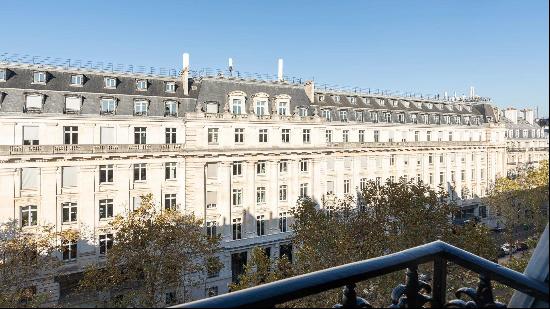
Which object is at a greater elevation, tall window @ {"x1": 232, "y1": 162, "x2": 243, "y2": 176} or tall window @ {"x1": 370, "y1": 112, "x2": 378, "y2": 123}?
tall window @ {"x1": 370, "y1": 112, "x2": 378, "y2": 123}

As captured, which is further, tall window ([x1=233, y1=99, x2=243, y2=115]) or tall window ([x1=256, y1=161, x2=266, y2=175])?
tall window ([x1=256, y1=161, x2=266, y2=175])

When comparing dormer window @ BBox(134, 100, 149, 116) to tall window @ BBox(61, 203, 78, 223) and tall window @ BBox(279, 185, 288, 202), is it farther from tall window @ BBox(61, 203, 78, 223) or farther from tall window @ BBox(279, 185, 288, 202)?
tall window @ BBox(279, 185, 288, 202)

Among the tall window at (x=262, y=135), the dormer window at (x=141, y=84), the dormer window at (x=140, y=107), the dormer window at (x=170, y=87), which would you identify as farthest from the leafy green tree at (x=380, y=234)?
the dormer window at (x=141, y=84)

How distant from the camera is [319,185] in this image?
1895 inches

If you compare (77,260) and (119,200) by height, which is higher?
(119,200)

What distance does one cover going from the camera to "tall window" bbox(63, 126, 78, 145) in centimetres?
3534

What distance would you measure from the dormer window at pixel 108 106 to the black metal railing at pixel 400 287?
38236 millimetres

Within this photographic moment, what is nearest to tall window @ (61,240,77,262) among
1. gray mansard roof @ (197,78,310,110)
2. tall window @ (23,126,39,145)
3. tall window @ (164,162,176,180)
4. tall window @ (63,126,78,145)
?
tall window @ (63,126,78,145)

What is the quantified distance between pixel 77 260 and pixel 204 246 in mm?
13396

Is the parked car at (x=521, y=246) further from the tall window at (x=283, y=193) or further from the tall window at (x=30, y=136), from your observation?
the tall window at (x=30, y=136)

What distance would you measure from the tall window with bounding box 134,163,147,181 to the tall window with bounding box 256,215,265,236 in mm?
12529

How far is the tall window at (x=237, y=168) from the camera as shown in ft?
139

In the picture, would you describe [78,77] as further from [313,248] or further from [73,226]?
[313,248]

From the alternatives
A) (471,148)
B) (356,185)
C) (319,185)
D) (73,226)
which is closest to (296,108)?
(319,185)
